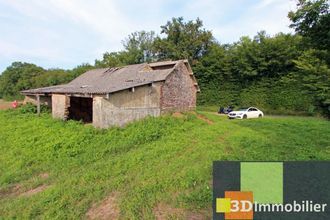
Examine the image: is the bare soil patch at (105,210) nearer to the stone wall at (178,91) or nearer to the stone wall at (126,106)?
the stone wall at (126,106)

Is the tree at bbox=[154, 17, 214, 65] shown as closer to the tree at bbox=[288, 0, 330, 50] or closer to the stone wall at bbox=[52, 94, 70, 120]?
the stone wall at bbox=[52, 94, 70, 120]

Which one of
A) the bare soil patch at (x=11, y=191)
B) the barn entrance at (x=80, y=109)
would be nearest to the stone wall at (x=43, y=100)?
the barn entrance at (x=80, y=109)

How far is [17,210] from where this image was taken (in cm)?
716

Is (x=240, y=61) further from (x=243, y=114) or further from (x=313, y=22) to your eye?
(x=313, y=22)

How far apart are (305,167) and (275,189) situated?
74 centimetres

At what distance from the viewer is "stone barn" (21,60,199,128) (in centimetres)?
1520

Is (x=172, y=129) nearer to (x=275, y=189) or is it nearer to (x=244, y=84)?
(x=275, y=189)

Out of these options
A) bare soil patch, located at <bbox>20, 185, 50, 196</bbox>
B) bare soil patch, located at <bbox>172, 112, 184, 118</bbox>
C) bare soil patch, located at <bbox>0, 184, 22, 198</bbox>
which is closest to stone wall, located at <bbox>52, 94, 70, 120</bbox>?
bare soil patch, located at <bbox>172, 112, 184, 118</bbox>

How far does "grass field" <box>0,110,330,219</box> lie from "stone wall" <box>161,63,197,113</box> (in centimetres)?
183

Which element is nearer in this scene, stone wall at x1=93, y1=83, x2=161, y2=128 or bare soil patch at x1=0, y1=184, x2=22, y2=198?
bare soil patch at x1=0, y1=184, x2=22, y2=198

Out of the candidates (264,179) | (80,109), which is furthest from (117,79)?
(264,179)

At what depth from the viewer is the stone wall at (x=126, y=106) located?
14.9 m

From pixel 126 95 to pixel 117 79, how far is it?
4.12 metres

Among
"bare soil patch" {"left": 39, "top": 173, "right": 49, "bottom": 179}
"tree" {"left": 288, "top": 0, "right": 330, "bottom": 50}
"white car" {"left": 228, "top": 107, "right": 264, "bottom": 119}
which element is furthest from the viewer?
"white car" {"left": 228, "top": 107, "right": 264, "bottom": 119}
